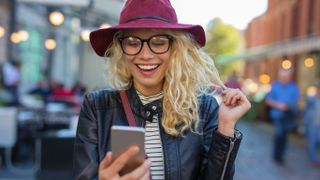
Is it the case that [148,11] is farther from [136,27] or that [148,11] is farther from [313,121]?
[313,121]

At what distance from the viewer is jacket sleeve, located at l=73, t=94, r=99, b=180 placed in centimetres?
182

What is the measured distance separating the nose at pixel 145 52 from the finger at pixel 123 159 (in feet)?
1.60

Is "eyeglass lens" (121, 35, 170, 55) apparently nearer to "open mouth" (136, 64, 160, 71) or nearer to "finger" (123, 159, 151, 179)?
"open mouth" (136, 64, 160, 71)

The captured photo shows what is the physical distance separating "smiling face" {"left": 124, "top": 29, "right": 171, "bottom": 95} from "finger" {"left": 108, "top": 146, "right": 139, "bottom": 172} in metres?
0.48

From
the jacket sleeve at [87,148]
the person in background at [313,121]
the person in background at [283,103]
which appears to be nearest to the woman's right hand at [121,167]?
the jacket sleeve at [87,148]

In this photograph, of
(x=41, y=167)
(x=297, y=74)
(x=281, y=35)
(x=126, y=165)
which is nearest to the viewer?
(x=126, y=165)

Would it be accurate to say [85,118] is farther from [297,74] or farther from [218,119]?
[297,74]

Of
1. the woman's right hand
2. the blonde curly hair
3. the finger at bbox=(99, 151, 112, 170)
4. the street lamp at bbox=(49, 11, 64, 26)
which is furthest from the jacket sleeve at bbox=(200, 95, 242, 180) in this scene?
the street lamp at bbox=(49, 11, 64, 26)

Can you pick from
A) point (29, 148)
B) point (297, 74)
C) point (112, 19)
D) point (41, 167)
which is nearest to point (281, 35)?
point (297, 74)

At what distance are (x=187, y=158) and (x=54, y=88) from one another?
10008 millimetres

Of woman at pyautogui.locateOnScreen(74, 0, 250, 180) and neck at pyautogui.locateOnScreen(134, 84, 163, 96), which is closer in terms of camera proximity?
woman at pyautogui.locateOnScreen(74, 0, 250, 180)

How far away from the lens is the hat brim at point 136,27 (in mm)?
1840

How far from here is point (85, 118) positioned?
191cm

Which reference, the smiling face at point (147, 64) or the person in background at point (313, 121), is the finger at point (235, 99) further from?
the person in background at point (313, 121)
